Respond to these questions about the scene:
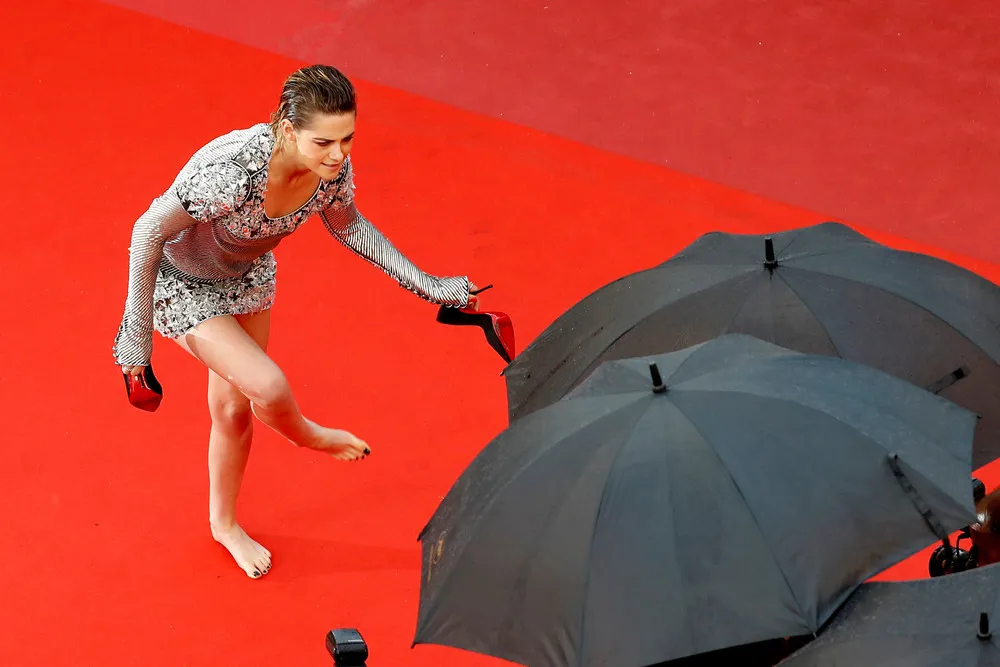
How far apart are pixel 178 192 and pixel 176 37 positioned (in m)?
3.71

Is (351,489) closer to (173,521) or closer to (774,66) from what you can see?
(173,521)

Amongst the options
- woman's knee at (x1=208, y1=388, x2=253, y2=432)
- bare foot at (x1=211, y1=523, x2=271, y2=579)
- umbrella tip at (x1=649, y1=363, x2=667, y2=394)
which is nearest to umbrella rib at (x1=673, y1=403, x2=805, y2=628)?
umbrella tip at (x1=649, y1=363, x2=667, y2=394)

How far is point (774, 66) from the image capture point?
22.9 feet

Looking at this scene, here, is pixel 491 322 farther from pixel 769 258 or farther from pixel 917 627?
pixel 917 627

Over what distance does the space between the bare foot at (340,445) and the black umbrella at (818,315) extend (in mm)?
746

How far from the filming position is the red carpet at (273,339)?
4504 mm

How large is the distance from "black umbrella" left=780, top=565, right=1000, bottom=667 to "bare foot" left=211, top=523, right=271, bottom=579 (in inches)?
85.0

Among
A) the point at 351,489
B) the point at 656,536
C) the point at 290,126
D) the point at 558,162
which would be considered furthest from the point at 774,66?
the point at 656,536

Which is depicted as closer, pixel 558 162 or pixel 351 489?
pixel 351 489

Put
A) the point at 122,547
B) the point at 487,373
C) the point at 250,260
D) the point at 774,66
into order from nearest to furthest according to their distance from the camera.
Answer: the point at 250,260, the point at 122,547, the point at 487,373, the point at 774,66

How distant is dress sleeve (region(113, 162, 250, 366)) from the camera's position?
3877 mm

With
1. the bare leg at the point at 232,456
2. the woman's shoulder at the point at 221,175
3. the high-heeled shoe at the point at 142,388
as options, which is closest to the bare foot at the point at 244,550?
the bare leg at the point at 232,456

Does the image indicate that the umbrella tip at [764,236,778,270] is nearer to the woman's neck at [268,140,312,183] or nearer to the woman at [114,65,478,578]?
the woman at [114,65,478,578]

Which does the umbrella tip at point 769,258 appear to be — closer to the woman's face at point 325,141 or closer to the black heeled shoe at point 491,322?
the black heeled shoe at point 491,322
